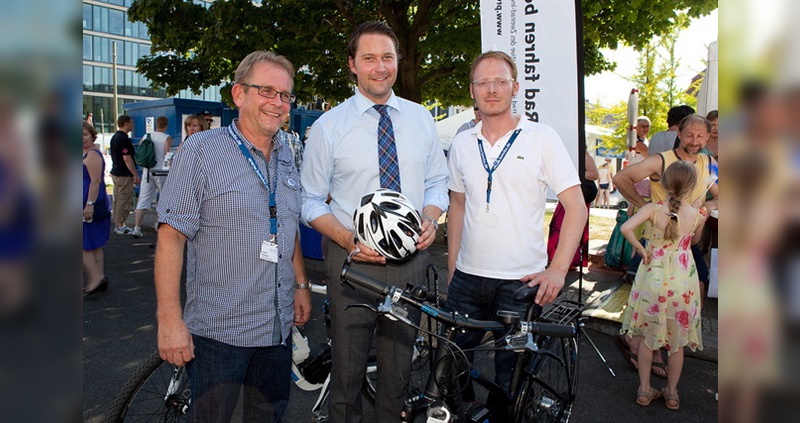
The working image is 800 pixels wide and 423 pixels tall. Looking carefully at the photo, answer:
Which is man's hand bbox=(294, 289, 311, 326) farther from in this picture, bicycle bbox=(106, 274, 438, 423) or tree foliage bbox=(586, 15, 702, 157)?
tree foliage bbox=(586, 15, 702, 157)

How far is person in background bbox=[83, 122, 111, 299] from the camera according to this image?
6.88m

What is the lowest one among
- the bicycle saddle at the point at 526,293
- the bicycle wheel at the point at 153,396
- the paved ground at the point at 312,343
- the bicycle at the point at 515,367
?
the paved ground at the point at 312,343

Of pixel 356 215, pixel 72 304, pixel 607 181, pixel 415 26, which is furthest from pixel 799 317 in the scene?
pixel 607 181

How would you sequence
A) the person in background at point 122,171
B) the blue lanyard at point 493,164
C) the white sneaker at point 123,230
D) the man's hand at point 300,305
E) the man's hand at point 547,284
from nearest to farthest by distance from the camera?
the man's hand at point 547,284, the blue lanyard at point 493,164, the man's hand at point 300,305, the person in background at point 122,171, the white sneaker at point 123,230

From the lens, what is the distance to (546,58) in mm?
6016

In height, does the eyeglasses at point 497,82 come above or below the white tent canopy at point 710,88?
below

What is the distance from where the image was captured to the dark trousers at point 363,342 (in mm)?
3098

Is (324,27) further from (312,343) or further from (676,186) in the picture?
(676,186)

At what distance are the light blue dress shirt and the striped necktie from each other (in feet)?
0.09

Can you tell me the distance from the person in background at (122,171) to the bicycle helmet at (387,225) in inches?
403

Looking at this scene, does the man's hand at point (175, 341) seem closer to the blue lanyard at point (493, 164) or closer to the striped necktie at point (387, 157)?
the striped necktie at point (387, 157)

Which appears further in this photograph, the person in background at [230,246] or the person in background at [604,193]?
the person in background at [604,193]

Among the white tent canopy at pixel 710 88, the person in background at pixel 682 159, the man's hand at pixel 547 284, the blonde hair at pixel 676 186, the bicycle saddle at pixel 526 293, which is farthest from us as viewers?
the white tent canopy at pixel 710 88

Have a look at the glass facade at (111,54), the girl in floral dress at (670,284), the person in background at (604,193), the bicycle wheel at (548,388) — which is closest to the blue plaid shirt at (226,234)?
the bicycle wheel at (548,388)
